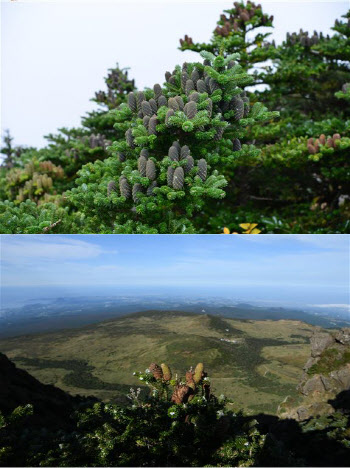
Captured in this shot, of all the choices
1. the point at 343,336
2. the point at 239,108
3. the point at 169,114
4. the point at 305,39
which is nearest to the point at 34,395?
the point at 343,336

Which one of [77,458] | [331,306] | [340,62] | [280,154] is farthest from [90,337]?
[340,62]

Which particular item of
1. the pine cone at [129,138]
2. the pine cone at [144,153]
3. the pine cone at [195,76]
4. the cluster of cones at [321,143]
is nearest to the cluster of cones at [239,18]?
the cluster of cones at [321,143]

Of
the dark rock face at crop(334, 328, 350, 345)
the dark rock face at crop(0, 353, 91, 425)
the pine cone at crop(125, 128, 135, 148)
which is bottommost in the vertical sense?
the dark rock face at crop(0, 353, 91, 425)

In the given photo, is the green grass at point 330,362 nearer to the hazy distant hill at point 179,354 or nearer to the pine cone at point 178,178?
the hazy distant hill at point 179,354

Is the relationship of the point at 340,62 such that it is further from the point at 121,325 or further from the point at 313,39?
the point at 121,325

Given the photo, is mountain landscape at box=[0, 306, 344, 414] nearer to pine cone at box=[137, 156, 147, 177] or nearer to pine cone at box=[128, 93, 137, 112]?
pine cone at box=[137, 156, 147, 177]

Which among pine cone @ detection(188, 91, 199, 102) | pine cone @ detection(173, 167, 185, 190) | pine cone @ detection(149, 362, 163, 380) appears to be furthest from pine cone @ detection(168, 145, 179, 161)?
pine cone @ detection(149, 362, 163, 380)
